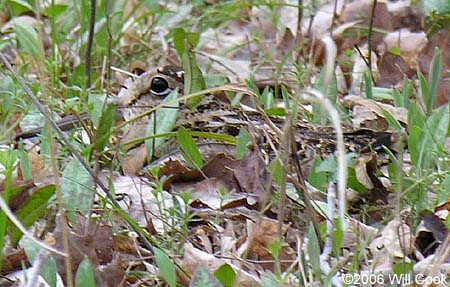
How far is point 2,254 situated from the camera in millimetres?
2629

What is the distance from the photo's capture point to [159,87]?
12.3ft

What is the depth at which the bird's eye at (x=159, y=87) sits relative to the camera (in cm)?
374

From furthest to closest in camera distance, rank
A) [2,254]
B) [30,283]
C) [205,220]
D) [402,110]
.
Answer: [402,110]
[205,220]
[2,254]
[30,283]

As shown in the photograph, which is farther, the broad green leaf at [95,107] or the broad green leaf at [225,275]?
the broad green leaf at [95,107]

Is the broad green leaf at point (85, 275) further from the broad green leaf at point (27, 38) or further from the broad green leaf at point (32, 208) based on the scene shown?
the broad green leaf at point (27, 38)

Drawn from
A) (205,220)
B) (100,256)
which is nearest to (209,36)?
(205,220)

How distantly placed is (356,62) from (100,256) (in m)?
2.16

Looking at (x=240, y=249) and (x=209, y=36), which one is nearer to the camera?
(x=240, y=249)

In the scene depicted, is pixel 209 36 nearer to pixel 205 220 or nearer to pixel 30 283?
pixel 205 220

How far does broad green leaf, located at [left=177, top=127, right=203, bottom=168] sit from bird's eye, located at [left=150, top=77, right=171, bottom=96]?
555 mm

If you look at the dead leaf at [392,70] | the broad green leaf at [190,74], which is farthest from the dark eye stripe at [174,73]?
the dead leaf at [392,70]

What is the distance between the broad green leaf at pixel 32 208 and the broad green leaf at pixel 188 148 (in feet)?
1.68

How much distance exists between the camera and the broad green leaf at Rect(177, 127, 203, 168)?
309cm

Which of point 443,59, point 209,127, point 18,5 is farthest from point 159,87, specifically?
point 18,5
